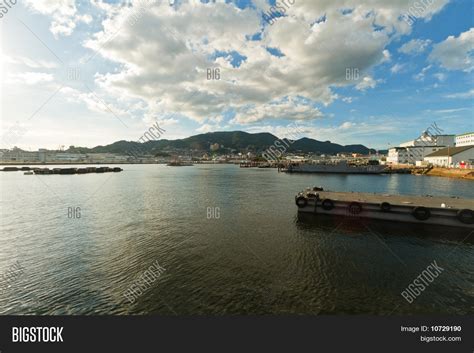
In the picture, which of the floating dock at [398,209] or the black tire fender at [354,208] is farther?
the black tire fender at [354,208]

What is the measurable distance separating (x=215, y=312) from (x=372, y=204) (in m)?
26.4

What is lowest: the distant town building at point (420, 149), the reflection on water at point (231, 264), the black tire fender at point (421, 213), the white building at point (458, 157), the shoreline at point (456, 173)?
the reflection on water at point (231, 264)

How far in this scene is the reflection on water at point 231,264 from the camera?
11758 millimetres

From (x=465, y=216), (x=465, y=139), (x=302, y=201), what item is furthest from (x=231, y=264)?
(x=465, y=139)

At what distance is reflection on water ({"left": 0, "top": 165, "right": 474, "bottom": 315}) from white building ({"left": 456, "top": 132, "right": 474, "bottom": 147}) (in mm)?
210862

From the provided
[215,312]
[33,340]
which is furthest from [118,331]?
[215,312]

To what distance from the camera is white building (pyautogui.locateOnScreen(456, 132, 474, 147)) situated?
15994 centimetres

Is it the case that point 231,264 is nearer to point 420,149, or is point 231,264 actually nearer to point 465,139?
point 420,149

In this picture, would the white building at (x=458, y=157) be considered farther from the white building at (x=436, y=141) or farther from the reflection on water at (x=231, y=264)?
the reflection on water at (x=231, y=264)

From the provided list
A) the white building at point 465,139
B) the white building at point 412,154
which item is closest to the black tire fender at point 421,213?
the white building at point 412,154

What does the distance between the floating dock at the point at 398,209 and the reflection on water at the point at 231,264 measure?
78.2 inches

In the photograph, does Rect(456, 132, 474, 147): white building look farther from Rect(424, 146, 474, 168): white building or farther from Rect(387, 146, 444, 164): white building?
Rect(424, 146, 474, 168): white building

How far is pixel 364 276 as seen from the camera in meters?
14.4

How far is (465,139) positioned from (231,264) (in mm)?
240237
